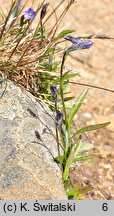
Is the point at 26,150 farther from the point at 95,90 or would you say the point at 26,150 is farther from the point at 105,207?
the point at 95,90

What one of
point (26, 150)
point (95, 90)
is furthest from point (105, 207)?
point (95, 90)

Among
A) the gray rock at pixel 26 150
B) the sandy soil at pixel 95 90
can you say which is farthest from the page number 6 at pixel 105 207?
the sandy soil at pixel 95 90

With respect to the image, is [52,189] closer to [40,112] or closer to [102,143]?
[40,112]

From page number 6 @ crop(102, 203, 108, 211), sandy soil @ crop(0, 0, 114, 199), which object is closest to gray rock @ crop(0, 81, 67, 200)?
page number 6 @ crop(102, 203, 108, 211)

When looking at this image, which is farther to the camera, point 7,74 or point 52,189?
point 7,74

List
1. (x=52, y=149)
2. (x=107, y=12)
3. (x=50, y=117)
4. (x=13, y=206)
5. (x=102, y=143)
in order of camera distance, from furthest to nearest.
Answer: (x=107, y=12) < (x=102, y=143) < (x=50, y=117) < (x=52, y=149) < (x=13, y=206)

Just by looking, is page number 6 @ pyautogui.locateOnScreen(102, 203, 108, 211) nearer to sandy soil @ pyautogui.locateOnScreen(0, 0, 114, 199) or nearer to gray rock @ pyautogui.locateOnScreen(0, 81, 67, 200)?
gray rock @ pyautogui.locateOnScreen(0, 81, 67, 200)

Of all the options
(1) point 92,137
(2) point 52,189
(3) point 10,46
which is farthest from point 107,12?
(2) point 52,189

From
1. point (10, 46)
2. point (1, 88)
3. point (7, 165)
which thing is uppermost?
point (10, 46)
